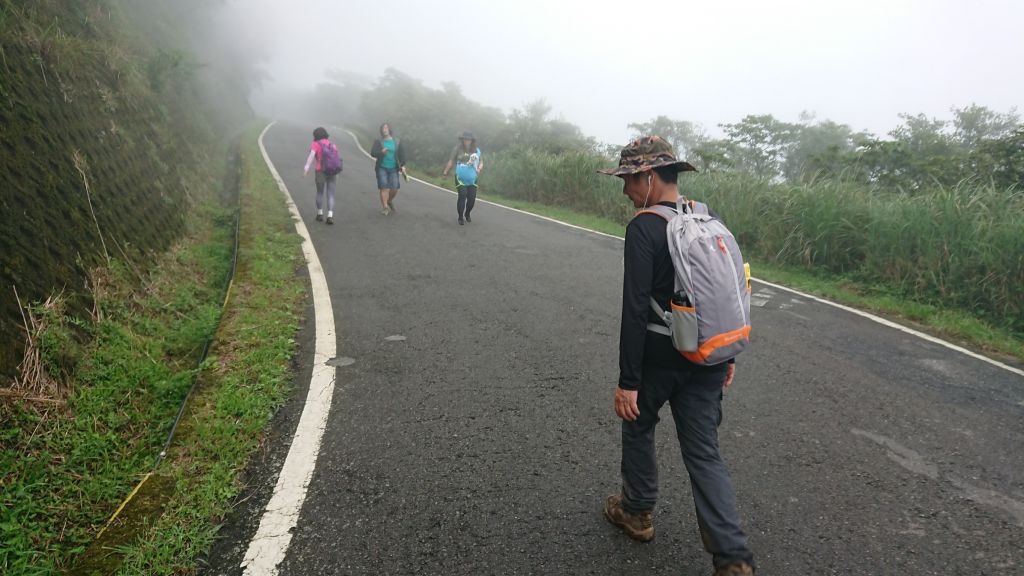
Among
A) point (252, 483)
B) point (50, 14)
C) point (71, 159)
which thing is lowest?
point (252, 483)

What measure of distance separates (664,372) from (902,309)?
20.7 ft

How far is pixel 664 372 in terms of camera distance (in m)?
2.36

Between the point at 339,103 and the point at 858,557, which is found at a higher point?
the point at 339,103

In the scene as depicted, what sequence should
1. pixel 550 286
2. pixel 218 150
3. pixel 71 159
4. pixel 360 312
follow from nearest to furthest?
pixel 71 159, pixel 360 312, pixel 550 286, pixel 218 150

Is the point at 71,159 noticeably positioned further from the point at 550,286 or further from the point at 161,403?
the point at 550,286

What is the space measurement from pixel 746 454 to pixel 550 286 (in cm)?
379

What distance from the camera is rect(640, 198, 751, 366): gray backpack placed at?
2.16 meters

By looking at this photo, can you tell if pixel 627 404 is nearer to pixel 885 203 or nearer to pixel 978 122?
pixel 885 203

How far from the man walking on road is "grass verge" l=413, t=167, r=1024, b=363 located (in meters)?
5.17

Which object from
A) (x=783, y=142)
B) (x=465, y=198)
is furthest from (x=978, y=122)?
(x=465, y=198)

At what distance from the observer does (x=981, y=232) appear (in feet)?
23.8

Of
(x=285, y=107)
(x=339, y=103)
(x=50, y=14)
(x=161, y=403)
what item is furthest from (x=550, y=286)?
(x=285, y=107)

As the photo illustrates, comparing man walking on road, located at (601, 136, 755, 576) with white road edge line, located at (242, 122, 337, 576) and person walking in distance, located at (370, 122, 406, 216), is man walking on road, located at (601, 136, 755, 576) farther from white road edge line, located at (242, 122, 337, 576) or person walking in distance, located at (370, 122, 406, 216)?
person walking in distance, located at (370, 122, 406, 216)

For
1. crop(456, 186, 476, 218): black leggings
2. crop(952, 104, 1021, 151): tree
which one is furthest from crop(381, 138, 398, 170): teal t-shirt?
crop(952, 104, 1021, 151): tree
